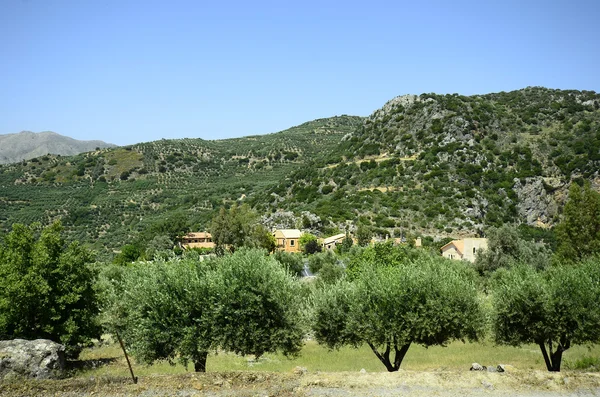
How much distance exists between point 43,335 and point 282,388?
62.1 ft

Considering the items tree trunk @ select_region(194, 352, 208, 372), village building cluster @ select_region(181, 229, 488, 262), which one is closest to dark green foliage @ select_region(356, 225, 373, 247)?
village building cluster @ select_region(181, 229, 488, 262)

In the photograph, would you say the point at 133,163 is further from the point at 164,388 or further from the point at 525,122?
the point at 164,388

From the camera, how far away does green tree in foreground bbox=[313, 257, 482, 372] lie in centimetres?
2103

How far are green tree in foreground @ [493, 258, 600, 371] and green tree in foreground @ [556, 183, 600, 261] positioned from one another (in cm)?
2473

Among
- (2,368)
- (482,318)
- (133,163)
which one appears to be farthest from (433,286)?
(133,163)

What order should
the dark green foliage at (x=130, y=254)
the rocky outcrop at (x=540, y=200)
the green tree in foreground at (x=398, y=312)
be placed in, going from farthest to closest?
the rocky outcrop at (x=540, y=200)
the dark green foliage at (x=130, y=254)
the green tree in foreground at (x=398, y=312)

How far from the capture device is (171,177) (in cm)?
12850

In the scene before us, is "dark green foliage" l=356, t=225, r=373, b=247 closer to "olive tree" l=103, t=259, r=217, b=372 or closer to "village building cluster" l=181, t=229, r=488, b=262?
"village building cluster" l=181, t=229, r=488, b=262

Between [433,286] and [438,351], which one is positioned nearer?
[433,286]

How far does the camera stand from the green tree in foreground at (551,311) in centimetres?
2122

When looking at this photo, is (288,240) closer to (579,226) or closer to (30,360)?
(579,226)

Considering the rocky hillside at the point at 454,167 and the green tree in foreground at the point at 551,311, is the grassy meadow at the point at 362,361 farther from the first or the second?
the rocky hillside at the point at 454,167

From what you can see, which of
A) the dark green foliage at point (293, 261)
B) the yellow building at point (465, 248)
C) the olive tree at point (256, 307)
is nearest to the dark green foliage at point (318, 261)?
the dark green foliage at point (293, 261)

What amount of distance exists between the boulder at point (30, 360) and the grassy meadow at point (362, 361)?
237 inches
